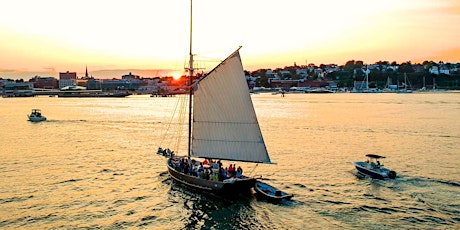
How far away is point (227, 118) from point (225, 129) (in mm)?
714

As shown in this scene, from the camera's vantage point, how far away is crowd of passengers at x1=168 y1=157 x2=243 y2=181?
91.1ft

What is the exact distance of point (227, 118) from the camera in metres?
27.7

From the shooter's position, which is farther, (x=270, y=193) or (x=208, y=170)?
(x=208, y=170)

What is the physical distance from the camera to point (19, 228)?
22781 millimetres

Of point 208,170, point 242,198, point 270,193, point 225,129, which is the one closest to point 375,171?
point 270,193

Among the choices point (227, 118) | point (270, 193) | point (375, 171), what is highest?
point (227, 118)

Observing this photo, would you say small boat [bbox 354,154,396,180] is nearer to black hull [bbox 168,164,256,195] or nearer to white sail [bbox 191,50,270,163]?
white sail [bbox 191,50,270,163]

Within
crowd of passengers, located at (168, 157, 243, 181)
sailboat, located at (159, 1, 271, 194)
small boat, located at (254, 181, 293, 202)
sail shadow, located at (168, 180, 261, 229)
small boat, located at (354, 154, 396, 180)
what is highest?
sailboat, located at (159, 1, 271, 194)

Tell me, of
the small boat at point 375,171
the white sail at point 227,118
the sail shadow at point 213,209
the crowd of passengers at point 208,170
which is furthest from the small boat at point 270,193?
the small boat at point 375,171

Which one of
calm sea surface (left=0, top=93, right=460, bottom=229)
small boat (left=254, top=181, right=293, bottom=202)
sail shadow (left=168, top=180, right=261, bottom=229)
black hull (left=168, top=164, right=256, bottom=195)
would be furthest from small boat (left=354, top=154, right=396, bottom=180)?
sail shadow (left=168, top=180, right=261, bottom=229)

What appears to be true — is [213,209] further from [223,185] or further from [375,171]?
[375,171]

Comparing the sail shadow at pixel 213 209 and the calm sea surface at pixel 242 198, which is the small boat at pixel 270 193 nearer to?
the calm sea surface at pixel 242 198

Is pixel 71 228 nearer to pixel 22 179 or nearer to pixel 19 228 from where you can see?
pixel 19 228

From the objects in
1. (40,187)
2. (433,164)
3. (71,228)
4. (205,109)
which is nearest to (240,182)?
(205,109)
